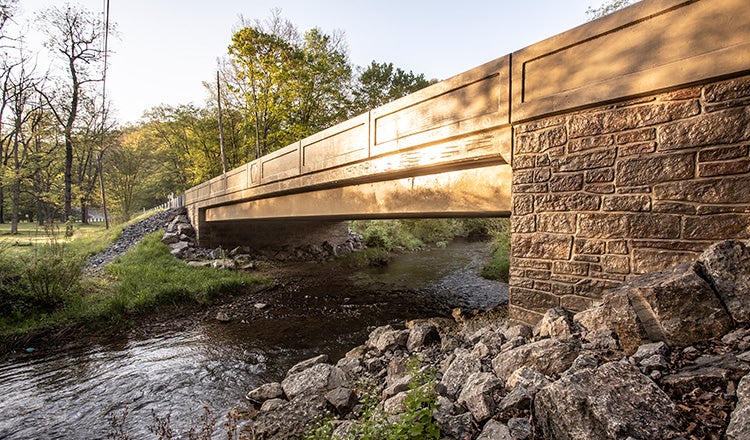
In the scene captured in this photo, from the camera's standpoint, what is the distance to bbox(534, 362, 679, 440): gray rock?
1500 millimetres

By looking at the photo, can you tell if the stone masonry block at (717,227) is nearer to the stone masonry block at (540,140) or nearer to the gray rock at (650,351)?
the gray rock at (650,351)

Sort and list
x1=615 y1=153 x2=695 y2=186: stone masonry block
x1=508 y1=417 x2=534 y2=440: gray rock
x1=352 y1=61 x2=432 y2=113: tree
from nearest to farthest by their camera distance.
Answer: x1=508 y1=417 x2=534 y2=440: gray rock → x1=615 y1=153 x2=695 y2=186: stone masonry block → x1=352 y1=61 x2=432 y2=113: tree

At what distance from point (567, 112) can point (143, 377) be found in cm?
599

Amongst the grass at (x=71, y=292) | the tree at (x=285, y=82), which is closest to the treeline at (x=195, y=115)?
the tree at (x=285, y=82)

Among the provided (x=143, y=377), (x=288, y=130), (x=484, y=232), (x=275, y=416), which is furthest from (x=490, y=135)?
(x=484, y=232)

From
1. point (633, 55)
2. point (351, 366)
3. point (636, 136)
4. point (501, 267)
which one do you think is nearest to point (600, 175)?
point (636, 136)

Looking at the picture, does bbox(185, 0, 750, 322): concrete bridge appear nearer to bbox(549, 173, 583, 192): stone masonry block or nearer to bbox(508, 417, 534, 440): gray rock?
bbox(549, 173, 583, 192): stone masonry block

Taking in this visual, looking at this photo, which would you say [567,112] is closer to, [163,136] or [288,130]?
[288,130]

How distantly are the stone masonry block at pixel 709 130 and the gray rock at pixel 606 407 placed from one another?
1.93m

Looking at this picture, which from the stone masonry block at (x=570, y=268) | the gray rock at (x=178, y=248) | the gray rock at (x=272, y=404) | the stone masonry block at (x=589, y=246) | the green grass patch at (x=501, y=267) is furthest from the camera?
the gray rock at (x=178, y=248)

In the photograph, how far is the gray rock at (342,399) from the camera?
2.91 meters

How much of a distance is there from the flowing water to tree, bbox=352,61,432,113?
18372mm

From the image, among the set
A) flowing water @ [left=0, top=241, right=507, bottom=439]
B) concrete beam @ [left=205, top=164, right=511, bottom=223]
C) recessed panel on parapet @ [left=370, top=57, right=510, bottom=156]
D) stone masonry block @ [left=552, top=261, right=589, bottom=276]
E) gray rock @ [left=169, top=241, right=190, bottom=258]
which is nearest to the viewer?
stone masonry block @ [left=552, top=261, right=589, bottom=276]

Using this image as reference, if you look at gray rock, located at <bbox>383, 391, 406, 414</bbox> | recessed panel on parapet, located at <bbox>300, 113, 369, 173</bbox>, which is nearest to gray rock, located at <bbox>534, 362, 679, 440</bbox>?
gray rock, located at <bbox>383, 391, 406, 414</bbox>
